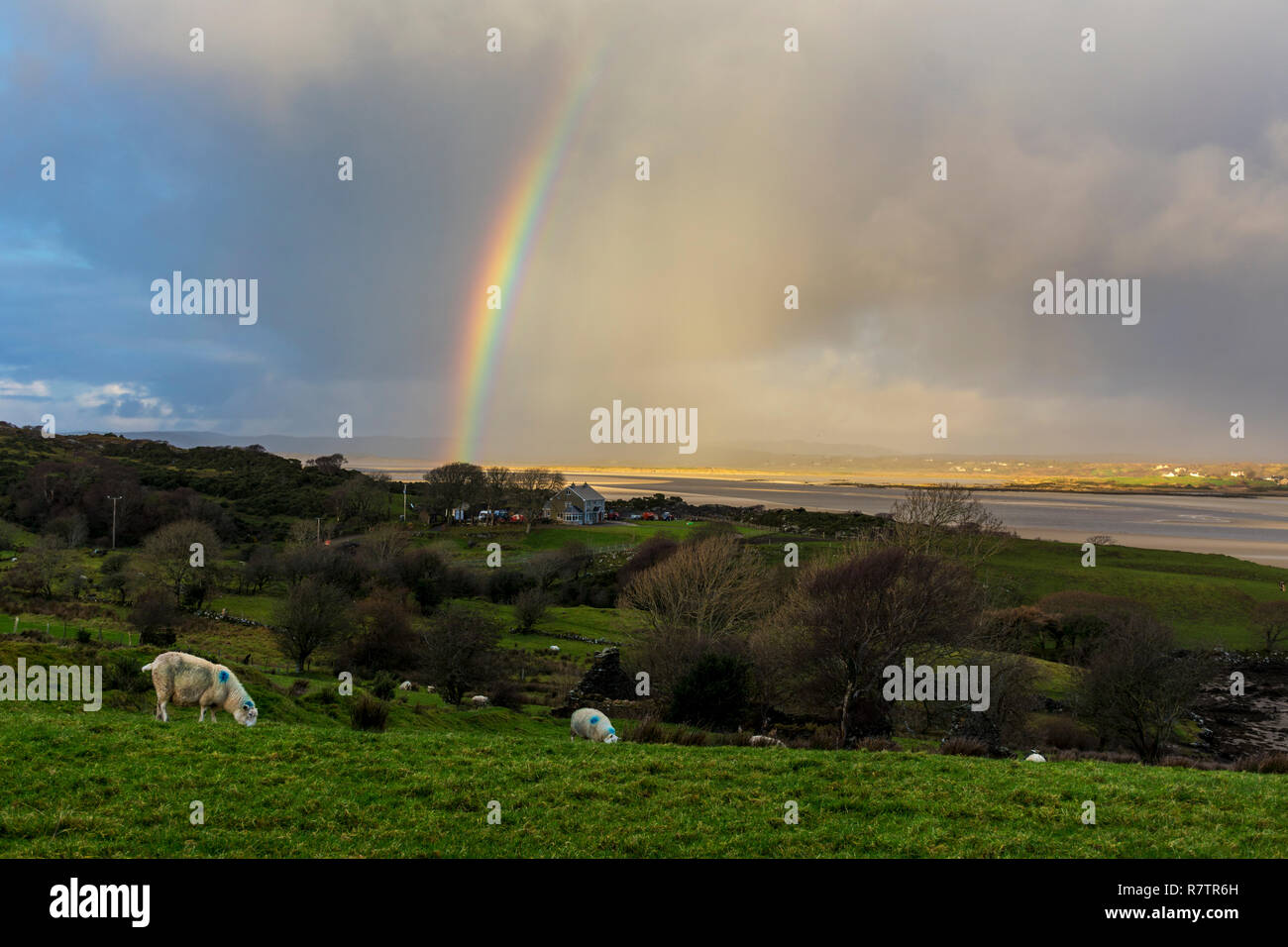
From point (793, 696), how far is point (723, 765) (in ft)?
67.7

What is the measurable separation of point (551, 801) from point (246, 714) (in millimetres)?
9417

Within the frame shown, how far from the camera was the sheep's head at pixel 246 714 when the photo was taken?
47.1ft

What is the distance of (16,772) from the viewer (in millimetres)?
8961

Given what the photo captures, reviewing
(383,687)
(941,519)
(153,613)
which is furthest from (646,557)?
(383,687)

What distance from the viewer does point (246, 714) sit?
47.4 feet

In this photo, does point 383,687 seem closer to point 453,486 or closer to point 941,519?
point 941,519

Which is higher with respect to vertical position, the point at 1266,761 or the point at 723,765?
the point at 723,765

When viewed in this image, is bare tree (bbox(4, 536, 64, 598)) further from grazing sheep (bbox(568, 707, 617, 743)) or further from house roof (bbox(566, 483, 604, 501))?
house roof (bbox(566, 483, 604, 501))

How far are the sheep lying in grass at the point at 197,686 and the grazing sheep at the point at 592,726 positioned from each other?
828 centimetres

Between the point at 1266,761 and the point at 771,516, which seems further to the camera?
the point at 771,516

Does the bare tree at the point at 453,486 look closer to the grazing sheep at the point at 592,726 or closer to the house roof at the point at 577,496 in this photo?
the house roof at the point at 577,496
